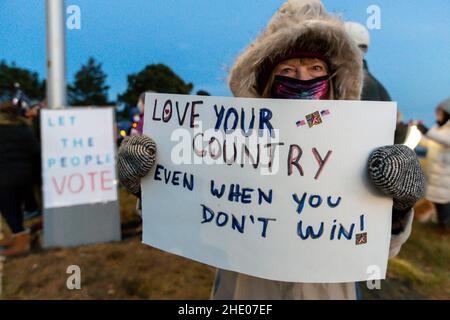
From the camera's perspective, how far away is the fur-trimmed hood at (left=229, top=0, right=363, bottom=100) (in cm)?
118

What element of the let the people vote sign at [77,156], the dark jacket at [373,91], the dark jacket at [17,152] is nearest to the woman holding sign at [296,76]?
the dark jacket at [373,91]

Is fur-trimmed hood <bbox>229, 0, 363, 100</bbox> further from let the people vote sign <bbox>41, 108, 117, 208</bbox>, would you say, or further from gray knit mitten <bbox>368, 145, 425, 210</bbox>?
let the people vote sign <bbox>41, 108, 117, 208</bbox>

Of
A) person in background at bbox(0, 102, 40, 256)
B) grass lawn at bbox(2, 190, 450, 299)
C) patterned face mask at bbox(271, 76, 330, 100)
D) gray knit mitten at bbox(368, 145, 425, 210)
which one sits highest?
patterned face mask at bbox(271, 76, 330, 100)

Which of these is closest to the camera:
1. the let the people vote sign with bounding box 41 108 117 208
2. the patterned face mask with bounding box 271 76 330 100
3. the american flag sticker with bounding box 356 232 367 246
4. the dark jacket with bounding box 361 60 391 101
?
the american flag sticker with bounding box 356 232 367 246

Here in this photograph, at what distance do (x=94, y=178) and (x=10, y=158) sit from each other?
835mm

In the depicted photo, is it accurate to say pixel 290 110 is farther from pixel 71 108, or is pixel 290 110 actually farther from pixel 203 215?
pixel 71 108

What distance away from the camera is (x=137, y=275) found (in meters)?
2.81

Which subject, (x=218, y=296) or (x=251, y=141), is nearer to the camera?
(x=251, y=141)

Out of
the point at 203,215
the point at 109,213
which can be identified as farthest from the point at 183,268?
the point at 203,215

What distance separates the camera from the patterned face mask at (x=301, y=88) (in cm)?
118

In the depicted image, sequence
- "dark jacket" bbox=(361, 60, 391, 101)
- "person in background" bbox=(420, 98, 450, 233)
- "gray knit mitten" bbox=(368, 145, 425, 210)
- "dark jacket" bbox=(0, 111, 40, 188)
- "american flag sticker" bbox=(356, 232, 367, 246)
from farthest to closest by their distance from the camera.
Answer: "person in background" bbox=(420, 98, 450, 233) → "dark jacket" bbox=(0, 111, 40, 188) → "dark jacket" bbox=(361, 60, 391, 101) → "american flag sticker" bbox=(356, 232, 367, 246) → "gray knit mitten" bbox=(368, 145, 425, 210)

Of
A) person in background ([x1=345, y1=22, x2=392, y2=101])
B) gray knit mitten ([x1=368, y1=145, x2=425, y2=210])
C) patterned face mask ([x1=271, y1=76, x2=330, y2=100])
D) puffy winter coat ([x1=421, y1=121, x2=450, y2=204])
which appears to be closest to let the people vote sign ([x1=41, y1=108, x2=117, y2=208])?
person in background ([x1=345, y1=22, x2=392, y2=101])

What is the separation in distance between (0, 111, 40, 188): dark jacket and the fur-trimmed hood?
2.57 meters

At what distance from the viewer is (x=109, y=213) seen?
317cm
